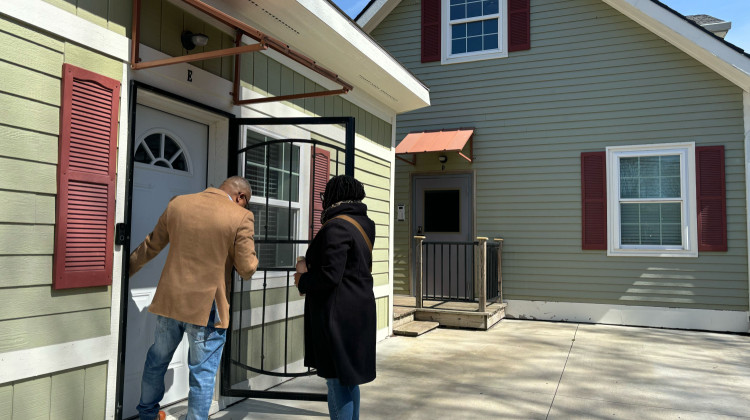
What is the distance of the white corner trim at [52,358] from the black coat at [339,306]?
105 centimetres

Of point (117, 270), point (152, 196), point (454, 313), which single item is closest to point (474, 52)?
point (454, 313)

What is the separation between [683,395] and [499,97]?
5.02 m

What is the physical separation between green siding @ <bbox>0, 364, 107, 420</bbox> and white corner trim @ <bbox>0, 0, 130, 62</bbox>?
5.19 ft

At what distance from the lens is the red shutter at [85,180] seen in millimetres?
2480

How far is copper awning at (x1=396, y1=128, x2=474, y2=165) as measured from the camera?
24.5ft

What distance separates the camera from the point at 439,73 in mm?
8336

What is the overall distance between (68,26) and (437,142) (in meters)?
5.68

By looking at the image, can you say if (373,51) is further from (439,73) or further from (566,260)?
(566,260)

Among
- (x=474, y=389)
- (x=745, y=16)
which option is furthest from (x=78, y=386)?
(x=745, y=16)

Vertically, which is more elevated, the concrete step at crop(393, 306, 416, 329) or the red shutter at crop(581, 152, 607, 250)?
the red shutter at crop(581, 152, 607, 250)

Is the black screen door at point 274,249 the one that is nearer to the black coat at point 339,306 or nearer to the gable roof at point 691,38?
the black coat at point 339,306

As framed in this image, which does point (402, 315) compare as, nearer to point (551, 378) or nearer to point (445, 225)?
point (445, 225)

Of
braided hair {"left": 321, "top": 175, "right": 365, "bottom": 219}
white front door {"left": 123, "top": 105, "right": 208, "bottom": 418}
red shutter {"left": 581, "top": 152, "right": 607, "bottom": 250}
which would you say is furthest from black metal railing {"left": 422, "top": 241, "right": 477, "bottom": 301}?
braided hair {"left": 321, "top": 175, "right": 365, "bottom": 219}

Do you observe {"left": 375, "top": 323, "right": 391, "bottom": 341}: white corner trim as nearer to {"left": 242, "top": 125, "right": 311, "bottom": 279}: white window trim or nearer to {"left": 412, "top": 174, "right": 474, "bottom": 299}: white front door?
{"left": 412, "top": 174, "right": 474, "bottom": 299}: white front door
